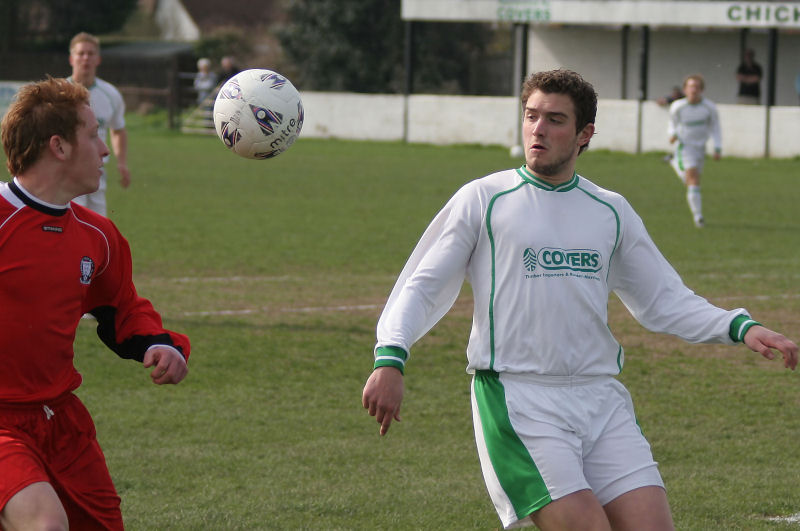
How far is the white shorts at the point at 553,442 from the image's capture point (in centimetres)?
383

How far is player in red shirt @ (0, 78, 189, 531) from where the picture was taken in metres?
3.86

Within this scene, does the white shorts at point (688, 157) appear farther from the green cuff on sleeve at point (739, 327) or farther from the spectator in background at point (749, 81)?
the green cuff on sleeve at point (739, 327)

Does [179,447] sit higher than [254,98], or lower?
lower

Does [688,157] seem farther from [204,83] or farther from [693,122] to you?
[204,83]

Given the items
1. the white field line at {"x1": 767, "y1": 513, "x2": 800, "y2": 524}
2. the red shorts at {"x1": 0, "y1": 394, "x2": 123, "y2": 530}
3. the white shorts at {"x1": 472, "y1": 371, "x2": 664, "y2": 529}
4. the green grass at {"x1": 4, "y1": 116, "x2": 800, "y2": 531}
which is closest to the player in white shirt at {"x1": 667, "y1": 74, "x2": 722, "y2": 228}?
the green grass at {"x1": 4, "y1": 116, "x2": 800, "y2": 531}

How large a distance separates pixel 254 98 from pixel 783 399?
13.9 feet

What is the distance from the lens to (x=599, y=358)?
4.06m

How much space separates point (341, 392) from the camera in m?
7.98

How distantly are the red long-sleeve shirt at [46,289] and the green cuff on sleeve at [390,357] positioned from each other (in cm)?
82

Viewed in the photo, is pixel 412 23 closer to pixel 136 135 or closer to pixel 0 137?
pixel 136 135

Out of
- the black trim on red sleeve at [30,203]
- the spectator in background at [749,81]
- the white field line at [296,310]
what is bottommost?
the white field line at [296,310]

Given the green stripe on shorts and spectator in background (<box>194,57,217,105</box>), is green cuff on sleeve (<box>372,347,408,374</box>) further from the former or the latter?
spectator in background (<box>194,57,217,105</box>)

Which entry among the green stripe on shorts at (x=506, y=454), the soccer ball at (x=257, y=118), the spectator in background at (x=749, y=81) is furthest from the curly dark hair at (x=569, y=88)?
the spectator in background at (x=749, y=81)

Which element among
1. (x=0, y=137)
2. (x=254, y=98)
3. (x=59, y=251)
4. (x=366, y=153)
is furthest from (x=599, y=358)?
(x=366, y=153)
